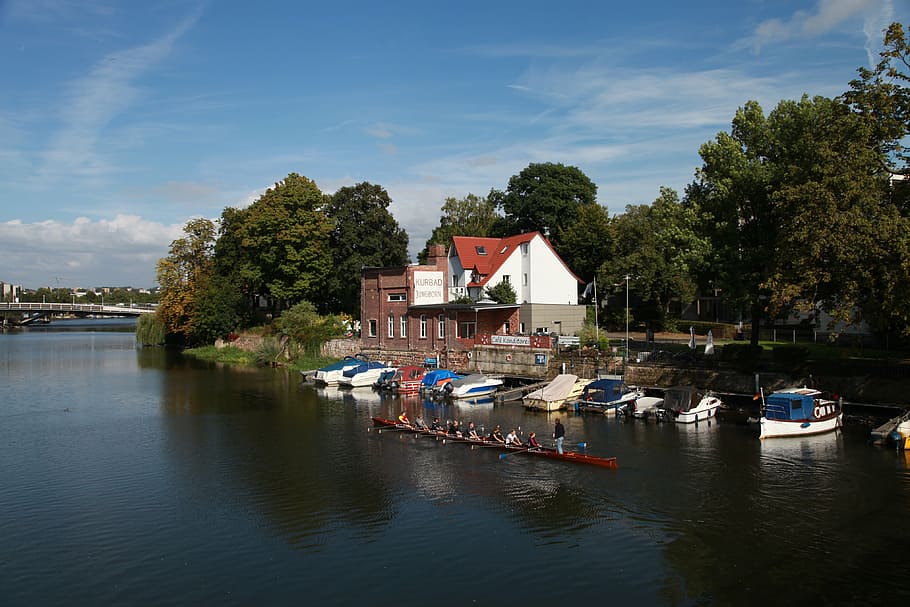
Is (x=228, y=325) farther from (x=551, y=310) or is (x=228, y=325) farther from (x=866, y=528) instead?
(x=866, y=528)

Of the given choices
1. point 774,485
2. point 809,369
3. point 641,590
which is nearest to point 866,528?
point 774,485

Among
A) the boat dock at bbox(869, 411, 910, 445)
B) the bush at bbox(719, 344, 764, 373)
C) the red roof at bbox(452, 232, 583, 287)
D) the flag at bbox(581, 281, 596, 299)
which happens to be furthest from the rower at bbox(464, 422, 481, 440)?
the flag at bbox(581, 281, 596, 299)

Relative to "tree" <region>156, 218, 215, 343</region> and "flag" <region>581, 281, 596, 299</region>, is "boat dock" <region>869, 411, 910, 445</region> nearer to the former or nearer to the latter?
"flag" <region>581, 281, 596, 299</region>

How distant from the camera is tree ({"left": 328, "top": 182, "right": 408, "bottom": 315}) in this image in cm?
6938

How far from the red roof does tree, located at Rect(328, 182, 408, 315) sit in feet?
42.6

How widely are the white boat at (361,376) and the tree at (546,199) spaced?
94.8 feet

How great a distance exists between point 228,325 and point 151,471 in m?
49.2

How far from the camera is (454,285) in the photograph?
59.7 m

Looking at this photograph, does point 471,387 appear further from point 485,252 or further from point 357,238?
point 357,238

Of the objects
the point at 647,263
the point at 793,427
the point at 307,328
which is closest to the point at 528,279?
the point at 647,263

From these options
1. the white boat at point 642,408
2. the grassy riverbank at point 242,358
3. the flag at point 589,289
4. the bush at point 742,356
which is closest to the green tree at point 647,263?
the flag at point 589,289

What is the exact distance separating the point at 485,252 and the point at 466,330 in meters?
8.31

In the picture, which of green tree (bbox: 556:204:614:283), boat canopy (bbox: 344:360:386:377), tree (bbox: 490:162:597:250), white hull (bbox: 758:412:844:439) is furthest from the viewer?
tree (bbox: 490:162:597:250)

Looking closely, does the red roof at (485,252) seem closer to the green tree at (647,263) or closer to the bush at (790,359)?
the green tree at (647,263)
